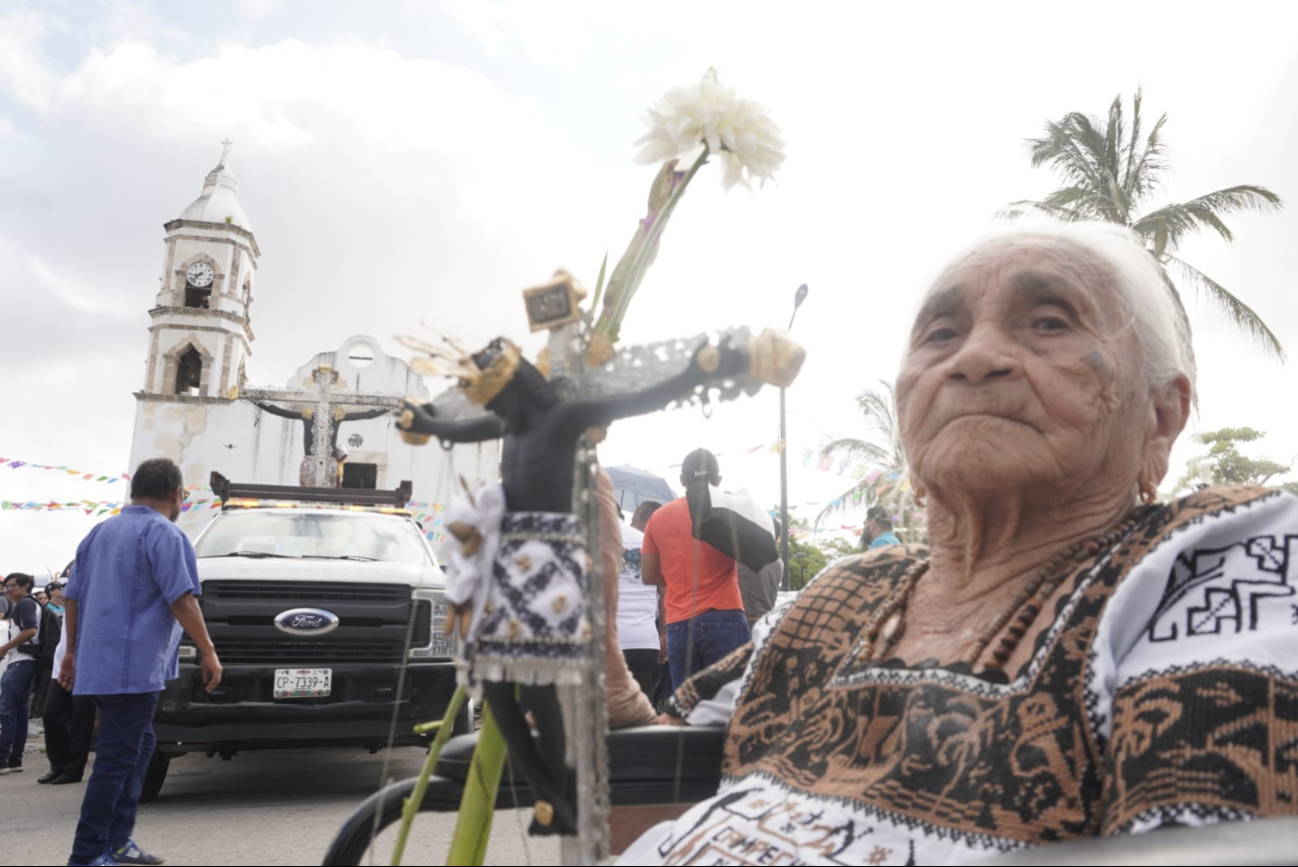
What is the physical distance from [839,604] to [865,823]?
527mm

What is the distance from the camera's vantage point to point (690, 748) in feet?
5.67

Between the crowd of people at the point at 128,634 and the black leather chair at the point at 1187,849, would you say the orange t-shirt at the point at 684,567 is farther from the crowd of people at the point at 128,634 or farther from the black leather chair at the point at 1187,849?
the black leather chair at the point at 1187,849

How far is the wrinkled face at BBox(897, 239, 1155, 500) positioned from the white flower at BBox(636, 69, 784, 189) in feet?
1.65

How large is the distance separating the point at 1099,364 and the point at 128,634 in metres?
4.38

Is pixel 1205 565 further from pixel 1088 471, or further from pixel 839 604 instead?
pixel 839 604

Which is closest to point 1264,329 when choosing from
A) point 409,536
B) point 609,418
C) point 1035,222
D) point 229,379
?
point 409,536

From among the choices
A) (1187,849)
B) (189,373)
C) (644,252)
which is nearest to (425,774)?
(644,252)

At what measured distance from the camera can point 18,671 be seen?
338 inches

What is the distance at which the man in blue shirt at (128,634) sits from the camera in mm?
4168

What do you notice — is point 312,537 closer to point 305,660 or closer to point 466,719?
point 305,660

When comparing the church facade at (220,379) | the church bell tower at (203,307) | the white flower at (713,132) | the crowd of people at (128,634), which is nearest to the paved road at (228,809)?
the crowd of people at (128,634)

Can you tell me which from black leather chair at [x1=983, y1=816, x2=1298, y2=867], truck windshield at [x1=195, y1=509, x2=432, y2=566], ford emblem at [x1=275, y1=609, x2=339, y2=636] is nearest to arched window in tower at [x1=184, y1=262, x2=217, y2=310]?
truck windshield at [x1=195, y1=509, x2=432, y2=566]

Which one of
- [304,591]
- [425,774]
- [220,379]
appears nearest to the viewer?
[425,774]

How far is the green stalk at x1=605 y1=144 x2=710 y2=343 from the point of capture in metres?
1.20
